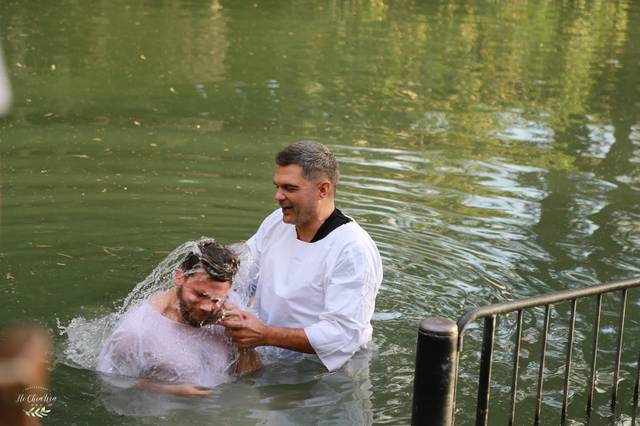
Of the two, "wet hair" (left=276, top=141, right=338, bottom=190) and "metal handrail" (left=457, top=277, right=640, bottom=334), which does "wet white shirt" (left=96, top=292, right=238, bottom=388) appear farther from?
"metal handrail" (left=457, top=277, right=640, bottom=334)

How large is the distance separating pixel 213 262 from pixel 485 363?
76.2 inches

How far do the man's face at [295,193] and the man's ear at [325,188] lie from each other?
0.02 m

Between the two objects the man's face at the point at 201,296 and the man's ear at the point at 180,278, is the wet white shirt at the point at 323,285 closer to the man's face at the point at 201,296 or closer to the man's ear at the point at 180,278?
the man's face at the point at 201,296

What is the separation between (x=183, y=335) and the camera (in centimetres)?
538

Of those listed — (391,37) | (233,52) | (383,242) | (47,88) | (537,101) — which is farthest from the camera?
(391,37)

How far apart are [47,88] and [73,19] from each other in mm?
7301

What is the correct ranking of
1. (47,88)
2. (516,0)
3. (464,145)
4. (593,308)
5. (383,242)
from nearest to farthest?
(593,308) → (383,242) → (464,145) → (47,88) → (516,0)

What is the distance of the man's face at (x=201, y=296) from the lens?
5.21m

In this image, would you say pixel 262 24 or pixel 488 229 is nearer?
pixel 488 229

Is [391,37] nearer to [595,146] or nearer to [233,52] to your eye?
[233,52]

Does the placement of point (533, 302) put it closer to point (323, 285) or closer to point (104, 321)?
point (323, 285)

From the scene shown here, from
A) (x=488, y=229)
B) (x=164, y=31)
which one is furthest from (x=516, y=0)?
(x=488, y=229)

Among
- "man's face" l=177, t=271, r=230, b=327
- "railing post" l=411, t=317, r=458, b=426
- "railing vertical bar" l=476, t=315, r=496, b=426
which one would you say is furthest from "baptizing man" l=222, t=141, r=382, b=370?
"railing post" l=411, t=317, r=458, b=426

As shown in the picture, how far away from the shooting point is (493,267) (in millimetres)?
8156
